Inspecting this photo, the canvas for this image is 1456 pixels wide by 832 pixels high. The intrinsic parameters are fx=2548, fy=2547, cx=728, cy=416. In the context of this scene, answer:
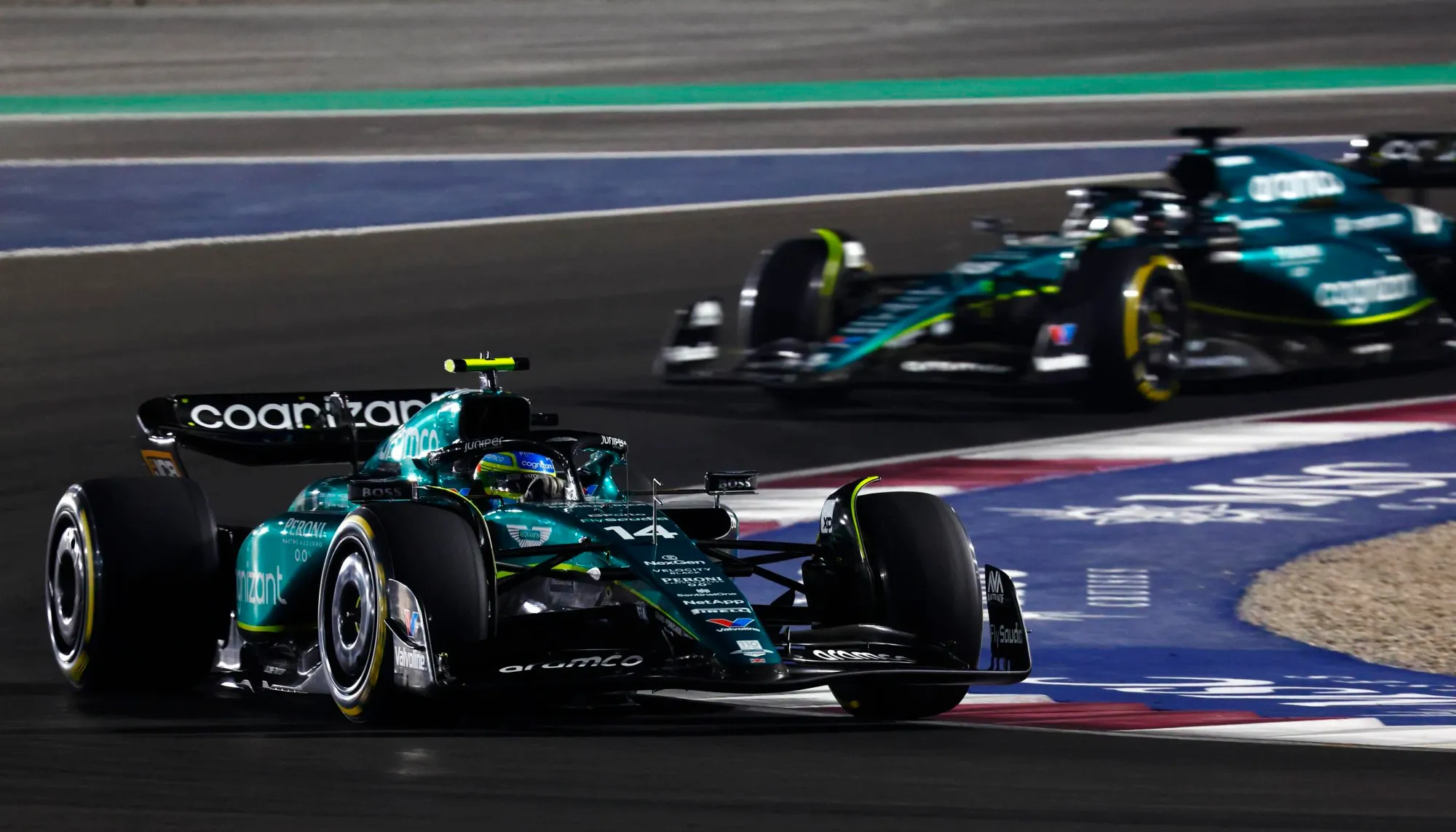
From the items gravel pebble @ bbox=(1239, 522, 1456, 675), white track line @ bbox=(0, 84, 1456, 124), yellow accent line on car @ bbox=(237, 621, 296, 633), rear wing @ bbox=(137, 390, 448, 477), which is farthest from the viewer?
white track line @ bbox=(0, 84, 1456, 124)

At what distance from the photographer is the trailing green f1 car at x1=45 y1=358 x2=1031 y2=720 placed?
7961mm

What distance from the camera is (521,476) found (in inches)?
348

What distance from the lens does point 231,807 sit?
661 cm

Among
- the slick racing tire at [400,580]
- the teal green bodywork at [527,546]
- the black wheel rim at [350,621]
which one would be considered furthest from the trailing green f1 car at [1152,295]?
the slick racing tire at [400,580]

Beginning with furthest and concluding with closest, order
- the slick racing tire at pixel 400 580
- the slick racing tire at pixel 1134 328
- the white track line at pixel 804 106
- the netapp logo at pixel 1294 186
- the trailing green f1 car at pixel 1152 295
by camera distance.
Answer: the white track line at pixel 804 106
the netapp logo at pixel 1294 186
the trailing green f1 car at pixel 1152 295
the slick racing tire at pixel 1134 328
the slick racing tire at pixel 400 580

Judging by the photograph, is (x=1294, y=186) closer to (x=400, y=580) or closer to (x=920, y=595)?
(x=920, y=595)

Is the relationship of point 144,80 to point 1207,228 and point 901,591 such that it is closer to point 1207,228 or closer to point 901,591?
point 1207,228

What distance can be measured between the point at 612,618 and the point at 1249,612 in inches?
166

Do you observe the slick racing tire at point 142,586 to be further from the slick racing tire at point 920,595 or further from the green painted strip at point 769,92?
the green painted strip at point 769,92

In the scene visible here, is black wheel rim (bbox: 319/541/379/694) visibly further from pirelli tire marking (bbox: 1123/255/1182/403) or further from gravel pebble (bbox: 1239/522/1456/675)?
pirelli tire marking (bbox: 1123/255/1182/403)

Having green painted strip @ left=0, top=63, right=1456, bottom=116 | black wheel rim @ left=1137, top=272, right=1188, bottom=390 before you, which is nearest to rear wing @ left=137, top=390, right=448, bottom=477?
black wheel rim @ left=1137, top=272, right=1188, bottom=390

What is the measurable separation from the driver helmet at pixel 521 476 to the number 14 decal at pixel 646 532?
1.69ft

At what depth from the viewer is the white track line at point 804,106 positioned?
28109 mm

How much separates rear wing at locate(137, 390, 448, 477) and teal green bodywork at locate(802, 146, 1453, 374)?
5960 millimetres
